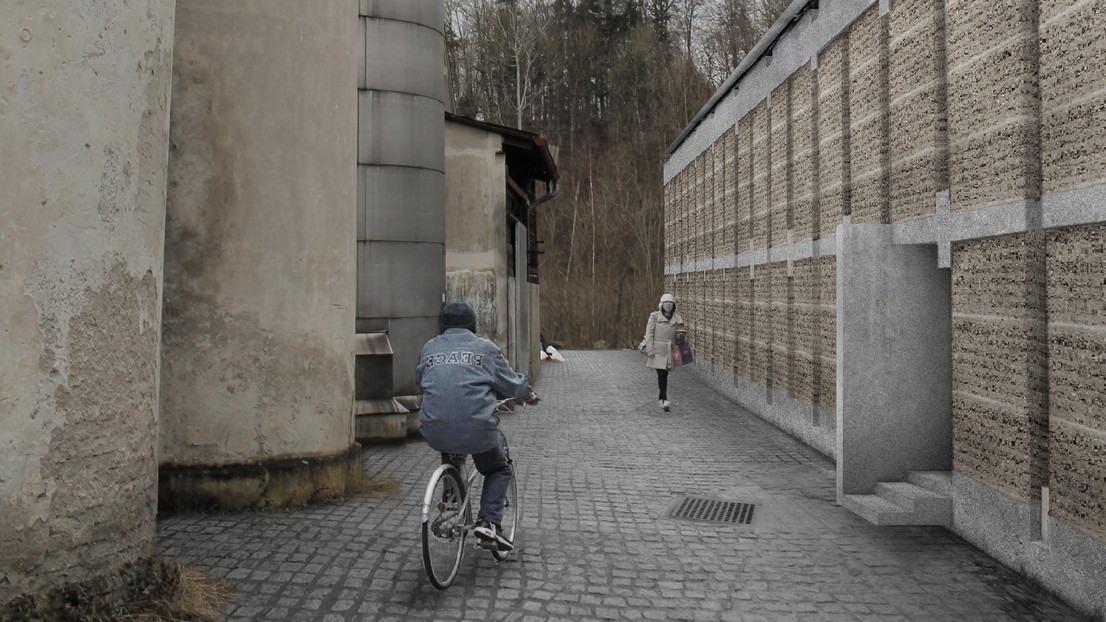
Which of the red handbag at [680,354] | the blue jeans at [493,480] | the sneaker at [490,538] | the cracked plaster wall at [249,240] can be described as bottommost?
the sneaker at [490,538]

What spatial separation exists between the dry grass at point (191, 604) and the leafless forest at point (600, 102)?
85.0ft

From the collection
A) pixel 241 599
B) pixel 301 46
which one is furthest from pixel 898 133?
pixel 241 599

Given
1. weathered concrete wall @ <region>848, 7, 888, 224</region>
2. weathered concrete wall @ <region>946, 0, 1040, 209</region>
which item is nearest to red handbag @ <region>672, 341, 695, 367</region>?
weathered concrete wall @ <region>848, 7, 888, 224</region>

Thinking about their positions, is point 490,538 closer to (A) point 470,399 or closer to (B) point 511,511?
(B) point 511,511

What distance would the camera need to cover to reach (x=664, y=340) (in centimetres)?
1323

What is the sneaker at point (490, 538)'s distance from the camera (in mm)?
5062

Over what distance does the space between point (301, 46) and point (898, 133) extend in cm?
528

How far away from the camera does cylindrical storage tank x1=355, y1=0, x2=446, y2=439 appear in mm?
10180

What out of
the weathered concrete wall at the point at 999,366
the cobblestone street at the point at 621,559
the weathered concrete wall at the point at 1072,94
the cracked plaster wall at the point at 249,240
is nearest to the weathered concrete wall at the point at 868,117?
the weathered concrete wall at the point at 999,366

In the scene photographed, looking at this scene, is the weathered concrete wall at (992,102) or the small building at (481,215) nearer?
the weathered concrete wall at (992,102)

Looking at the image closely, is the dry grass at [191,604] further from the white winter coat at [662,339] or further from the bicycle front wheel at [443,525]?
the white winter coat at [662,339]

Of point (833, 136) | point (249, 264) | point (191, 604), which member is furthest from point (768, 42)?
point (191, 604)

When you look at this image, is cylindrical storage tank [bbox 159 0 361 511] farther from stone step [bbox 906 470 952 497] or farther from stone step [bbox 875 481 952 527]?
stone step [bbox 906 470 952 497]

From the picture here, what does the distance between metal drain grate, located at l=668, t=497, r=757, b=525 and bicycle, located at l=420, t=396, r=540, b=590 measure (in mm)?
1975
